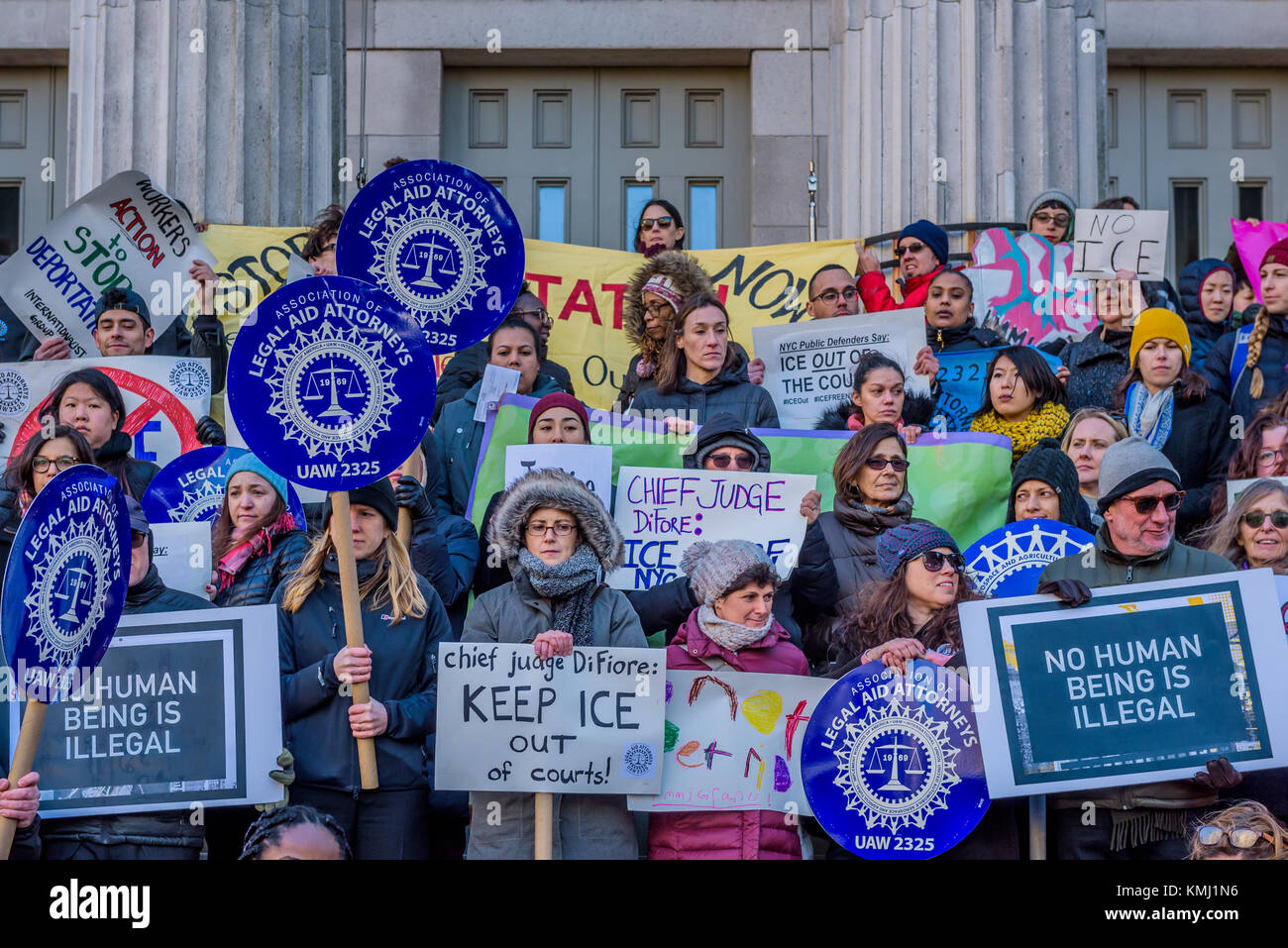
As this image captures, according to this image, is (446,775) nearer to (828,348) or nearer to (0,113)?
(828,348)

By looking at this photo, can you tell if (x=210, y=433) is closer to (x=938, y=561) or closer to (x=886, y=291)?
(x=886, y=291)

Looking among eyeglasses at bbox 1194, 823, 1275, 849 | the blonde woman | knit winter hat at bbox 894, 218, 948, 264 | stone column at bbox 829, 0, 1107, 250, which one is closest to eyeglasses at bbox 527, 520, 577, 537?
the blonde woman

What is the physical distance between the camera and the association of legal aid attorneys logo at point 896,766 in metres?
7.04

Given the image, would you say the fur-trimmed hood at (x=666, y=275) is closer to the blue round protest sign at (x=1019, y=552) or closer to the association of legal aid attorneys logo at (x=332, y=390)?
the blue round protest sign at (x=1019, y=552)

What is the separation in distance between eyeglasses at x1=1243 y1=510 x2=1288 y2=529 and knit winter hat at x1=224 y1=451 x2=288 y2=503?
3.84 m

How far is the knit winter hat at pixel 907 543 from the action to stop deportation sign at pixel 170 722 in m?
2.25

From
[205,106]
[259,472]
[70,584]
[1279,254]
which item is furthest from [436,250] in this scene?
[205,106]

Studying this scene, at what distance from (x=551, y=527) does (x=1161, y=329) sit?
3.59m

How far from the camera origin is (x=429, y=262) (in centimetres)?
822

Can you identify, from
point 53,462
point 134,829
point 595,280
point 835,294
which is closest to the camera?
point 134,829

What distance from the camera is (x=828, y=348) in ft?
33.8

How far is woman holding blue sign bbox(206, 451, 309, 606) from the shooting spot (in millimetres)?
7891

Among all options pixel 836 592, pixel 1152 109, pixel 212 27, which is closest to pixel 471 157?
pixel 212 27
